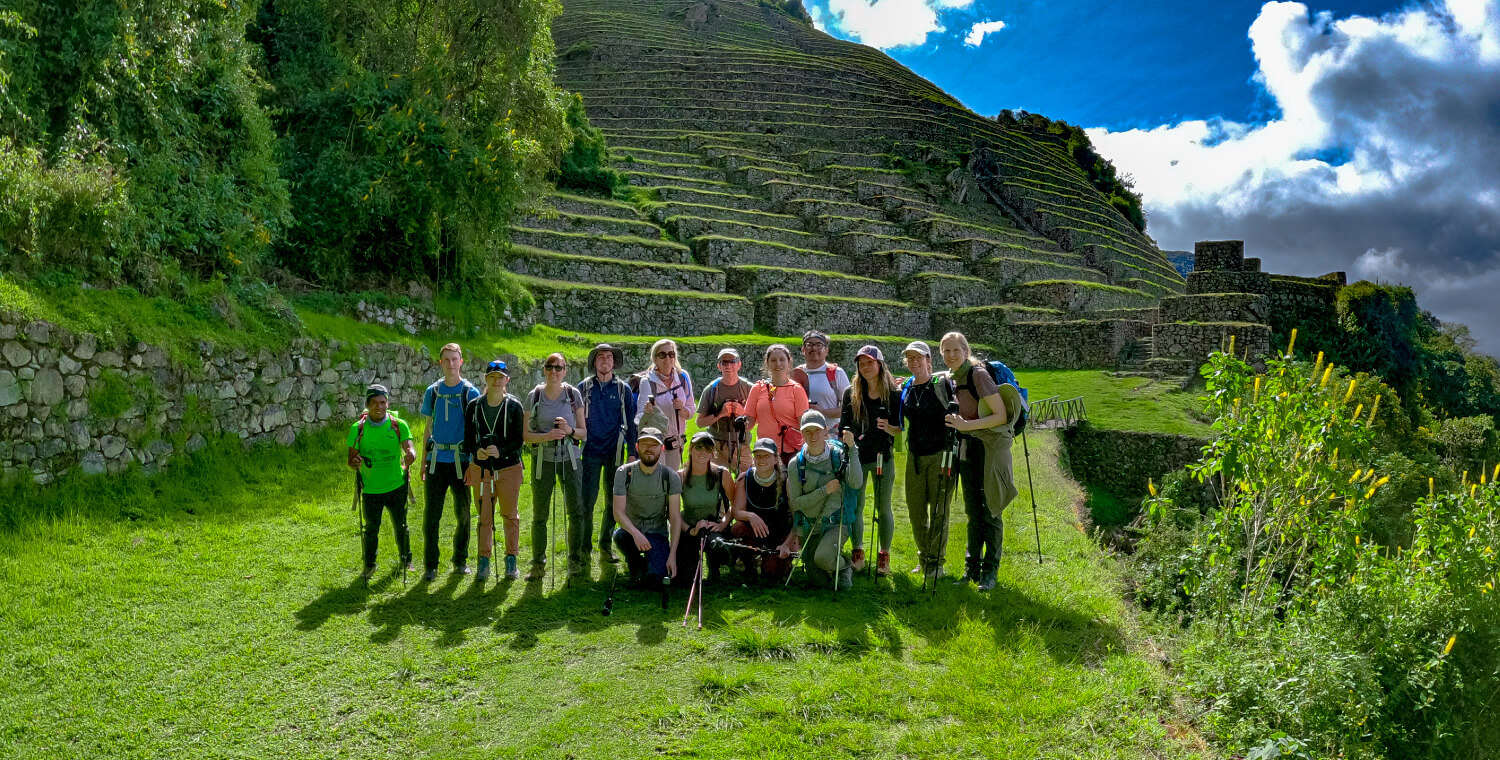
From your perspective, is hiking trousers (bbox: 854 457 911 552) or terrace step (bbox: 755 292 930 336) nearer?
hiking trousers (bbox: 854 457 911 552)

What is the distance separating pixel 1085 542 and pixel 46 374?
990cm

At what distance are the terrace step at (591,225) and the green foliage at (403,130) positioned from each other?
20.9 feet

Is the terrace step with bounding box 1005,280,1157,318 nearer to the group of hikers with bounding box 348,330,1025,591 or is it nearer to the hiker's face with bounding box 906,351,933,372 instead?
the group of hikers with bounding box 348,330,1025,591

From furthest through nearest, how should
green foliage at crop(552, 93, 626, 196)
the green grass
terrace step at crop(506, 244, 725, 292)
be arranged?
green foliage at crop(552, 93, 626, 196), terrace step at crop(506, 244, 725, 292), the green grass

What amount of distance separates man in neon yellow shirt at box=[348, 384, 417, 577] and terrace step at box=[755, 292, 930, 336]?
14.0 metres

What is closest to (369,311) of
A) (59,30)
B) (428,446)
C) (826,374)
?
(59,30)

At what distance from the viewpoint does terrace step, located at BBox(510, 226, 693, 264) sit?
18514 mm

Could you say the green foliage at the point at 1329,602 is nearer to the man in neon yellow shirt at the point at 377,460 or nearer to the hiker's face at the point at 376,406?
the man in neon yellow shirt at the point at 377,460

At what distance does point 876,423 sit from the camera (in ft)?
20.8

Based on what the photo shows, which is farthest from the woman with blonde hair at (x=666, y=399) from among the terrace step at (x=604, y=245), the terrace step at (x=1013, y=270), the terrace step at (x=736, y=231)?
the terrace step at (x=1013, y=270)

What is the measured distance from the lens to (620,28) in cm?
5666

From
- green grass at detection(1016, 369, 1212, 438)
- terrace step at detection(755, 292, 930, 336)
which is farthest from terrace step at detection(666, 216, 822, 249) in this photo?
green grass at detection(1016, 369, 1212, 438)

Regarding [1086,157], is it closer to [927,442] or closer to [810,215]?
[810,215]

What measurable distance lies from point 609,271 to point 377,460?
1249cm
